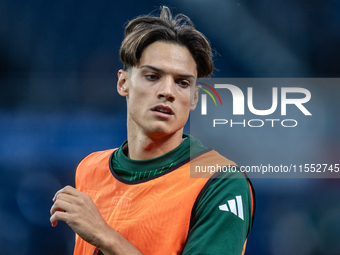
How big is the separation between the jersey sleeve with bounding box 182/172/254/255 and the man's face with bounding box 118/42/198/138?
1.15 ft

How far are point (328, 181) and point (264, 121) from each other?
0.70 meters

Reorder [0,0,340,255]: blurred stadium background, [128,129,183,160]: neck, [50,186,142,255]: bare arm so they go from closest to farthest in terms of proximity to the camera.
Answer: [50,186,142,255]: bare arm, [128,129,183,160]: neck, [0,0,340,255]: blurred stadium background

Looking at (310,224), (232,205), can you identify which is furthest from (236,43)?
(232,205)

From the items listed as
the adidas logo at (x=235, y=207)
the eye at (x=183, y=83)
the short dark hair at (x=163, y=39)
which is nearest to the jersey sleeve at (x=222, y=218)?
the adidas logo at (x=235, y=207)

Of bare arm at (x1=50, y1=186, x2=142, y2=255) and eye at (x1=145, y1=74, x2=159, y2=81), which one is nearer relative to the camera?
bare arm at (x1=50, y1=186, x2=142, y2=255)

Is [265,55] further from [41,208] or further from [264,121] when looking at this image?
[41,208]

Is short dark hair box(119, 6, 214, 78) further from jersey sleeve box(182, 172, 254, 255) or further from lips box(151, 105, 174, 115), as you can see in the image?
jersey sleeve box(182, 172, 254, 255)

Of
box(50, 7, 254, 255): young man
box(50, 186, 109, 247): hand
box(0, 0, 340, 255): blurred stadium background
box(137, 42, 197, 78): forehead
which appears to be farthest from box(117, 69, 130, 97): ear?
box(0, 0, 340, 255): blurred stadium background

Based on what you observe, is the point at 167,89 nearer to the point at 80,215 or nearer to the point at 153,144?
the point at 153,144

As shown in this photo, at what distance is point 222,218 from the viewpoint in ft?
4.30

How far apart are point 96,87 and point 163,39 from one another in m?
1.42

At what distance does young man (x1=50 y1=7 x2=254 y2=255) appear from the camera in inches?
51.4

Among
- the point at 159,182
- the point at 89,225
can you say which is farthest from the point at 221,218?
the point at 89,225

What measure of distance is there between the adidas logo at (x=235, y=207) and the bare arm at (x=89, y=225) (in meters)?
0.36
